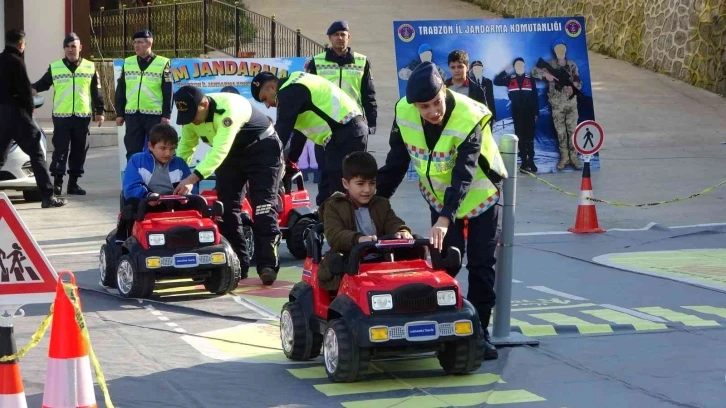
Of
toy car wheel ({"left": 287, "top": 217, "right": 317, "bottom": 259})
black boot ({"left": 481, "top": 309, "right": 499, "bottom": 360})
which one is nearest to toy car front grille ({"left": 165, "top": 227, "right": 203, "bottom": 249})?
toy car wheel ({"left": 287, "top": 217, "right": 317, "bottom": 259})

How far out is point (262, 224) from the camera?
10.1 m

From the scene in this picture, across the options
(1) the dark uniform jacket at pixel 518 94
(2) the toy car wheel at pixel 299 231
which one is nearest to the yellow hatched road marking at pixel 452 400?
(2) the toy car wheel at pixel 299 231

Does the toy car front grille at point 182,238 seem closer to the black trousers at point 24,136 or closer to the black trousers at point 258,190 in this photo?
the black trousers at point 258,190

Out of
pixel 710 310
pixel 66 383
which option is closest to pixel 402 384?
pixel 66 383

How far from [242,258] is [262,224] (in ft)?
1.43

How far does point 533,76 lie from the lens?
58.3ft

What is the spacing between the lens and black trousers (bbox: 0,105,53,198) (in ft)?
47.9

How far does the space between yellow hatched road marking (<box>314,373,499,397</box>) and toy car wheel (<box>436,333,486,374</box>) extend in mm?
62

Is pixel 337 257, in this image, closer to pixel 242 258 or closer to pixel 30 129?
pixel 242 258

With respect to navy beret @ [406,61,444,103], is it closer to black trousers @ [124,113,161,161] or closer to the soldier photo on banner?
black trousers @ [124,113,161,161]

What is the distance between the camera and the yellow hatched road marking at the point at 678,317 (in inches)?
333

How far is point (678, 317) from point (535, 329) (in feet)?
3.54

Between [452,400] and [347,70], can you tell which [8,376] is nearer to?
[452,400]

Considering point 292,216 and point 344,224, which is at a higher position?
point 344,224
